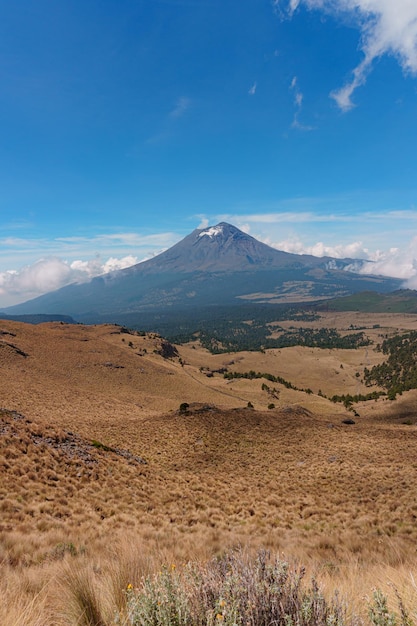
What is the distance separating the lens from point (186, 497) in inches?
599

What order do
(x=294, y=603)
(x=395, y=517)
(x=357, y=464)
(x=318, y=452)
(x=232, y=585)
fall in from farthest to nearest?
(x=318, y=452) < (x=357, y=464) < (x=395, y=517) < (x=232, y=585) < (x=294, y=603)

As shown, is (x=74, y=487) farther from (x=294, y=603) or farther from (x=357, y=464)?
(x=357, y=464)

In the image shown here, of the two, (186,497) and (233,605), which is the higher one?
(233,605)

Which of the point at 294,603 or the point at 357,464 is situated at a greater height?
the point at 294,603

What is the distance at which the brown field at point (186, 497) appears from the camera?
570 centimetres

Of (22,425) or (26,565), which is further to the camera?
(22,425)

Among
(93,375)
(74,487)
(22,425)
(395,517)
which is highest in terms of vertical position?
(22,425)

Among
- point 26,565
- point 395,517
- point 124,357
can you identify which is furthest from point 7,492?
point 124,357

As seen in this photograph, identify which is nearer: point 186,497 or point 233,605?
point 233,605

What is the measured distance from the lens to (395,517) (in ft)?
41.2

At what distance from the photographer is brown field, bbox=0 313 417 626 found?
18.7ft

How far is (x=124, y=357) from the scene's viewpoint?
79562 millimetres

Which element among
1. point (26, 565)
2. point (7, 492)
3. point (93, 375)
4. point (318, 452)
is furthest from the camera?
point (93, 375)

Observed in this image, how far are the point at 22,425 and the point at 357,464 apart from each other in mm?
20940
